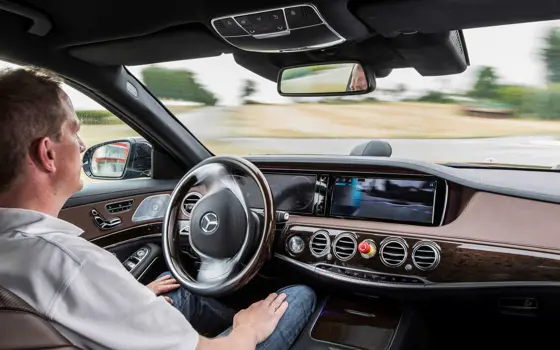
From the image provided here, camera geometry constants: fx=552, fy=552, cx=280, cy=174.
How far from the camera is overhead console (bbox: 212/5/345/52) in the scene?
224 centimetres

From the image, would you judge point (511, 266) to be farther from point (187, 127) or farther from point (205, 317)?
point (187, 127)

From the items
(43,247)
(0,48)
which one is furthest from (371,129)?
(43,247)

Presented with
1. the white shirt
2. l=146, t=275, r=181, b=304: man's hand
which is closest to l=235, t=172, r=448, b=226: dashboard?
l=146, t=275, r=181, b=304: man's hand

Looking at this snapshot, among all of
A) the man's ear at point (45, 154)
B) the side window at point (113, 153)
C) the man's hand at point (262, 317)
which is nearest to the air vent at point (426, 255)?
the man's hand at point (262, 317)

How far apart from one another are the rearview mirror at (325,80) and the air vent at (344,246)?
2.43 feet

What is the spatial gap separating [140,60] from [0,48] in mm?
719

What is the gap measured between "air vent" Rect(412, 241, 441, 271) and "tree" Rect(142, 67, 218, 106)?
1789 mm

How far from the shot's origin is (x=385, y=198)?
109 inches

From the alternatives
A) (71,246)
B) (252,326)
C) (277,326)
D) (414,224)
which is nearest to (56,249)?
(71,246)

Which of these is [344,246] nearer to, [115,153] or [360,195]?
[360,195]

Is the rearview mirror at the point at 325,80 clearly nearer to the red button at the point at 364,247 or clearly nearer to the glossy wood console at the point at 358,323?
the red button at the point at 364,247

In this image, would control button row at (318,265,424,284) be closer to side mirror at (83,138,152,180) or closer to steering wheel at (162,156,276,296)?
steering wheel at (162,156,276,296)

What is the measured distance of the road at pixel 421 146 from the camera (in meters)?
2.81

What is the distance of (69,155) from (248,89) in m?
2.35
